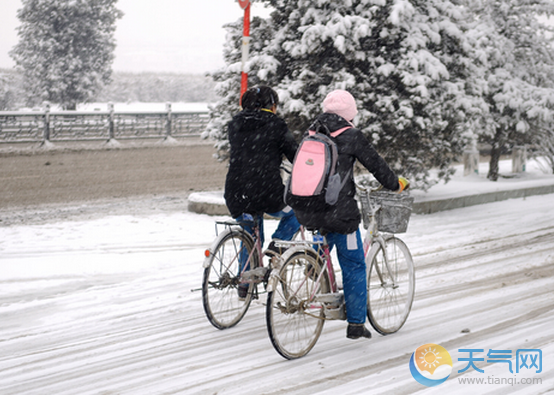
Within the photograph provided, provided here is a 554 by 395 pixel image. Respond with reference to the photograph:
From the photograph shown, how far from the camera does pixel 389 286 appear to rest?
5273mm

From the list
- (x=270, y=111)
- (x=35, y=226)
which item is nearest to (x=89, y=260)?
(x=35, y=226)

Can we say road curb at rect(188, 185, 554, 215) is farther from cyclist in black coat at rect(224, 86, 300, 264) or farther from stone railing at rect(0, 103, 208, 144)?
stone railing at rect(0, 103, 208, 144)

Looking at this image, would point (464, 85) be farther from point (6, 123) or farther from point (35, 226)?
point (6, 123)

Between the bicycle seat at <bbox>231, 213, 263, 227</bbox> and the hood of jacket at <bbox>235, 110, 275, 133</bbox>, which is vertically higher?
the hood of jacket at <bbox>235, 110, 275, 133</bbox>

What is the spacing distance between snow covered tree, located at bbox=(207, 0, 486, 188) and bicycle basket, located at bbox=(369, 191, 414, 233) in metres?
5.32

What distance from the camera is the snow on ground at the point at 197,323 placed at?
4402mm

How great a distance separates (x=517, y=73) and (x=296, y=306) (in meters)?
11.1

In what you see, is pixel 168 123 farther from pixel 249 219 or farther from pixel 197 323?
pixel 249 219

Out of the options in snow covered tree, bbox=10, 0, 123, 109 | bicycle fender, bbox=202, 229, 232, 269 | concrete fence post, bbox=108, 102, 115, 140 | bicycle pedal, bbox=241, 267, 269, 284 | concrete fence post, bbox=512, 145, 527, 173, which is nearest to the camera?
bicycle fender, bbox=202, 229, 232, 269

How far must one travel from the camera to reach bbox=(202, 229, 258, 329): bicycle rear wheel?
5207 millimetres

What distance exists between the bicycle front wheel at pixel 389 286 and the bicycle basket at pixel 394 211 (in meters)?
0.35

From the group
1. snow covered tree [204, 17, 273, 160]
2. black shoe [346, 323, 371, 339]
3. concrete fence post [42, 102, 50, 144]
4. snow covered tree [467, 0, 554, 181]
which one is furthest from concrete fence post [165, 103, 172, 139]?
black shoe [346, 323, 371, 339]

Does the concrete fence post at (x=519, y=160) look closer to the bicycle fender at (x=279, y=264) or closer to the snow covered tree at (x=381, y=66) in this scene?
the snow covered tree at (x=381, y=66)

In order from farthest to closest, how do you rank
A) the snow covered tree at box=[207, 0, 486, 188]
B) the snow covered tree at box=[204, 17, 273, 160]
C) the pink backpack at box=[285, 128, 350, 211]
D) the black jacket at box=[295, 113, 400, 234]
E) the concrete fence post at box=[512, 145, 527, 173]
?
the concrete fence post at box=[512, 145, 527, 173]
the snow covered tree at box=[204, 17, 273, 160]
the snow covered tree at box=[207, 0, 486, 188]
the black jacket at box=[295, 113, 400, 234]
the pink backpack at box=[285, 128, 350, 211]
